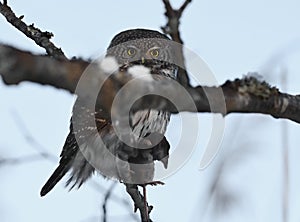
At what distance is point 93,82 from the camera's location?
4.14ft

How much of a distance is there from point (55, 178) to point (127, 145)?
2.83ft

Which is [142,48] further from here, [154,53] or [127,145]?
[127,145]

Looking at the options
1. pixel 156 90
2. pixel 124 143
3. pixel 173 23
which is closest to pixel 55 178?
pixel 124 143

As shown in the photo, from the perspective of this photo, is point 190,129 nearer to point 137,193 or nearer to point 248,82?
point 248,82

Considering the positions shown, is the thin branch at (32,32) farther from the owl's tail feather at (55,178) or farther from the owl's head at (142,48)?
the owl's tail feather at (55,178)

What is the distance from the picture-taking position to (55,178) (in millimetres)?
3875

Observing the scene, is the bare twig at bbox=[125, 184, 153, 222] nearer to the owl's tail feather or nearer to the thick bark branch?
the owl's tail feather

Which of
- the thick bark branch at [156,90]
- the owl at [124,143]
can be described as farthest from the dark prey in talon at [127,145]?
the thick bark branch at [156,90]

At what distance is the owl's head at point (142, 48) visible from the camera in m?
3.80

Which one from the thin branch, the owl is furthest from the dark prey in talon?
the thin branch

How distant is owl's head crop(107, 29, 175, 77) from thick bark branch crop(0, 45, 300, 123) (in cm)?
205

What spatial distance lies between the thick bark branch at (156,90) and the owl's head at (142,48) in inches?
80.8

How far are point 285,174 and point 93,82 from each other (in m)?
1.33

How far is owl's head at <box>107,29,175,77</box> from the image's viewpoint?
3.80 meters
